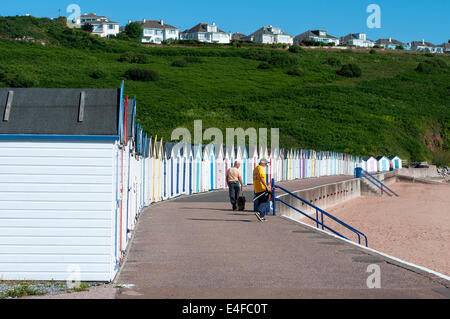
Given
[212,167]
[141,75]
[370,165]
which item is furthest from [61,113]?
[141,75]

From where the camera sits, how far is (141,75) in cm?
10981

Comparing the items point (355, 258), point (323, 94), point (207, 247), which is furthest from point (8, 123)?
point (323, 94)

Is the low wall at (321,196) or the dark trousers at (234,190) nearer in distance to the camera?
the dark trousers at (234,190)

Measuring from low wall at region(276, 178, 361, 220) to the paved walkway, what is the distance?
617 centimetres

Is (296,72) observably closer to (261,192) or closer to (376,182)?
(376,182)

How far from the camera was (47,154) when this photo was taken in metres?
9.62

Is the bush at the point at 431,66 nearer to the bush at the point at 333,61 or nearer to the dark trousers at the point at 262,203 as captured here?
the bush at the point at 333,61

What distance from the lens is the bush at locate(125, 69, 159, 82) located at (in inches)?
4323

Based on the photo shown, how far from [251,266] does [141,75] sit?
331 ft

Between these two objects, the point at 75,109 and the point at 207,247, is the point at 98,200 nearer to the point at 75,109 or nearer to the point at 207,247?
the point at 75,109

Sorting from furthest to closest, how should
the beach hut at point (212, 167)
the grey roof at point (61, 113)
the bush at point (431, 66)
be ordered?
the bush at point (431, 66)
the beach hut at point (212, 167)
the grey roof at point (61, 113)

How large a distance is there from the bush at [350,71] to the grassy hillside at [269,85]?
1.60m

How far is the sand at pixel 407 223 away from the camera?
64.2 ft

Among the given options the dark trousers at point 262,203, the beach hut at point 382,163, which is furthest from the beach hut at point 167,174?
the beach hut at point 382,163
